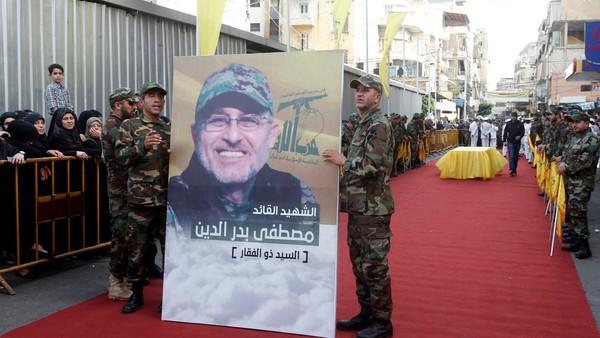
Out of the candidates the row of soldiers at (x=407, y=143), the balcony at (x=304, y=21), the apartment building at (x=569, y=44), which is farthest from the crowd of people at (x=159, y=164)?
the balcony at (x=304, y=21)

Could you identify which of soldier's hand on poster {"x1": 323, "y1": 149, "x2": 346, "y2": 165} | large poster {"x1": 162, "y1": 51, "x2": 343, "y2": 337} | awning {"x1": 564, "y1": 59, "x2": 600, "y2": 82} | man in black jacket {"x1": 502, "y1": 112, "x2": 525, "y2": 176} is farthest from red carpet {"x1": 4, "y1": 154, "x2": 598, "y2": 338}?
awning {"x1": 564, "y1": 59, "x2": 600, "y2": 82}

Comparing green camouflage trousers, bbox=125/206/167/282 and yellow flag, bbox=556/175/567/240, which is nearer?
green camouflage trousers, bbox=125/206/167/282

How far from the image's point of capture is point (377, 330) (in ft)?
14.7

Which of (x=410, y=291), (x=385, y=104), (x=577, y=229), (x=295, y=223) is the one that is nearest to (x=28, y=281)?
(x=295, y=223)

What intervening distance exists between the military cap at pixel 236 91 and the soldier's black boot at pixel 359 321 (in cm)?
163

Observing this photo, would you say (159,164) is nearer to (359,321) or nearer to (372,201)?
(372,201)

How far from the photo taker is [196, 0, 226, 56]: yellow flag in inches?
368

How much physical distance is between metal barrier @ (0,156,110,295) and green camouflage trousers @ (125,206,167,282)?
1.36 metres

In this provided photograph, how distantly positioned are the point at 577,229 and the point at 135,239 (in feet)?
17.1

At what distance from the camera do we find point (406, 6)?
5203cm

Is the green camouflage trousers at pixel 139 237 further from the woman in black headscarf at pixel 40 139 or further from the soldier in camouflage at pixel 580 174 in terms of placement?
the soldier in camouflage at pixel 580 174

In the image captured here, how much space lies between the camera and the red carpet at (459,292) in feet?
15.5

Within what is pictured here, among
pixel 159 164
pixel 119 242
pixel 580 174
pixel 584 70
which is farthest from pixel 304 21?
pixel 159 164

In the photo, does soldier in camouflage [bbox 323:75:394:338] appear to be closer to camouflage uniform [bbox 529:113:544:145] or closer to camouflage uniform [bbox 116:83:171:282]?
camouflage uniform [bbox 116:83:171:282]
